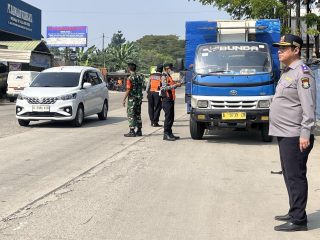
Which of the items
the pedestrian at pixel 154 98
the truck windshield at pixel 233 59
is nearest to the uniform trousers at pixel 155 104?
the pedestrian at pixel 154 98

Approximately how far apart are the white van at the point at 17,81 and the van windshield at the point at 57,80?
1283 cm

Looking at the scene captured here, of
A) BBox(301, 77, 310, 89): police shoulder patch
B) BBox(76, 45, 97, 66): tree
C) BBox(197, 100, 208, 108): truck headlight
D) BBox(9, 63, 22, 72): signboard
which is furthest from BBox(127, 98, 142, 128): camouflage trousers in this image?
BBox(76, 45, 97, 66): tree

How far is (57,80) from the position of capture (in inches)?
595

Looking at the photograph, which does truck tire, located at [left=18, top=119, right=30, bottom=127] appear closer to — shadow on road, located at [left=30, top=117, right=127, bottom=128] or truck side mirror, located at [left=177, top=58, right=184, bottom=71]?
shadow on road, located at [left=30, top=117, right=127, bottom=128]

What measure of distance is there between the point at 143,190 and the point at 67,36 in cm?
6591

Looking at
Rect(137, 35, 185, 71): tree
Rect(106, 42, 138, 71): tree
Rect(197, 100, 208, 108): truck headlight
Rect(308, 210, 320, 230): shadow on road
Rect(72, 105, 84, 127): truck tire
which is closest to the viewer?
Rect(308, 210, 320, 230): shadow on road

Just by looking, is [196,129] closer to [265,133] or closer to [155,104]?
[265,133]

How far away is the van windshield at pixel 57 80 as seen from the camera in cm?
1493

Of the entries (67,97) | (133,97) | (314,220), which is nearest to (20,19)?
(67,97)

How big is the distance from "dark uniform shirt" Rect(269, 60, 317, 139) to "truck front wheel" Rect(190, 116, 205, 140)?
6489mm

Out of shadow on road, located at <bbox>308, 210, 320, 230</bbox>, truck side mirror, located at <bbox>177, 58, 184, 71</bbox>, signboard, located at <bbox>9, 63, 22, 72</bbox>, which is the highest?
signboard, located at <bbox>9, 63, 22, 72</bbox>

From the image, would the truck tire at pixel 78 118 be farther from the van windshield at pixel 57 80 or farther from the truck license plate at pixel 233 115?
the truck license plate at pixel 233 115

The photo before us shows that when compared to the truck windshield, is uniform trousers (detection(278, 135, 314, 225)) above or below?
below

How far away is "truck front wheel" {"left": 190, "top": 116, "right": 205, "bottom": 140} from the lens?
1163 centimetres
